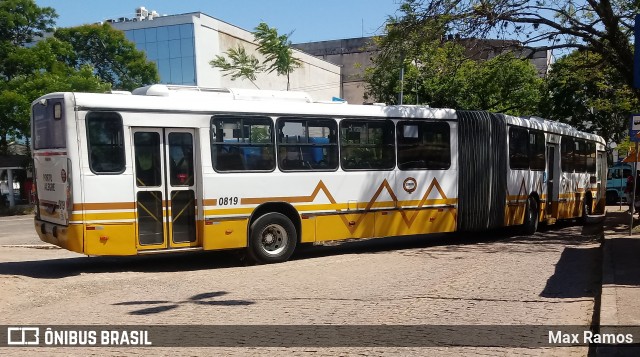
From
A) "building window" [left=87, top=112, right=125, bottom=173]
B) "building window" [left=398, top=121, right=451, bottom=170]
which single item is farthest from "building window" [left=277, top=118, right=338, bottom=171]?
"building window" [left=87, top=112, right=125, bottom=173]

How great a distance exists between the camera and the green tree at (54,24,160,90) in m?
36.4

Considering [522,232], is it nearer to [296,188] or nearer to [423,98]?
[296,188]

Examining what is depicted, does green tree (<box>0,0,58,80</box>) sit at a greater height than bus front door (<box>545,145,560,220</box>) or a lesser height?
greater

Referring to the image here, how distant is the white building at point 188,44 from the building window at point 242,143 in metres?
28.5

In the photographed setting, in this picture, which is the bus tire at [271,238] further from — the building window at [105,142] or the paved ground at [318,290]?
the building window at [105,142]

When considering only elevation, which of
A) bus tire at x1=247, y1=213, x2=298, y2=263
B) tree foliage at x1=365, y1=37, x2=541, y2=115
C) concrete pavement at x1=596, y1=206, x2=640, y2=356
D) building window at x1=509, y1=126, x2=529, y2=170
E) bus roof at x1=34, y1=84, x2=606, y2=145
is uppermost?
tree foliage at x1=365, y1=37, x2=541, y2=115

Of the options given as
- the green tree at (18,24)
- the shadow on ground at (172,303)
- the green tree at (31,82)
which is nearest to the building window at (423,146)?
the shadow on ground at (172,303)

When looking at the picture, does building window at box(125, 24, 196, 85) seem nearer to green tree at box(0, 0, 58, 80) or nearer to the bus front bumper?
green tree at box(0, 0, 58, 80)

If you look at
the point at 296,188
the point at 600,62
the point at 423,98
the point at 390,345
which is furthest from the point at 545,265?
the point at 423,98

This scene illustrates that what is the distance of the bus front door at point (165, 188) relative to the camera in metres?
10.2

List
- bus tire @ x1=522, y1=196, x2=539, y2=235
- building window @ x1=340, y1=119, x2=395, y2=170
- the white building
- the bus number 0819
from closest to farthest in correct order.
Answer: the bus number 0819
building window @ x1=340, y1=119, x2=395, y2=170
bus tire @ x1=522, y1=196, x2=539, y2=235
the white building

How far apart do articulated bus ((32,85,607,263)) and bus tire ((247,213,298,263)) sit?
2 cm

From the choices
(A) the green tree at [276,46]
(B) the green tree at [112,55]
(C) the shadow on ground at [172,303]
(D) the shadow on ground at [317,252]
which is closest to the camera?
(C) the shadow on ground at [172,303]

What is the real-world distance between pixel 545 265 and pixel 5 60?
29.6 metres
